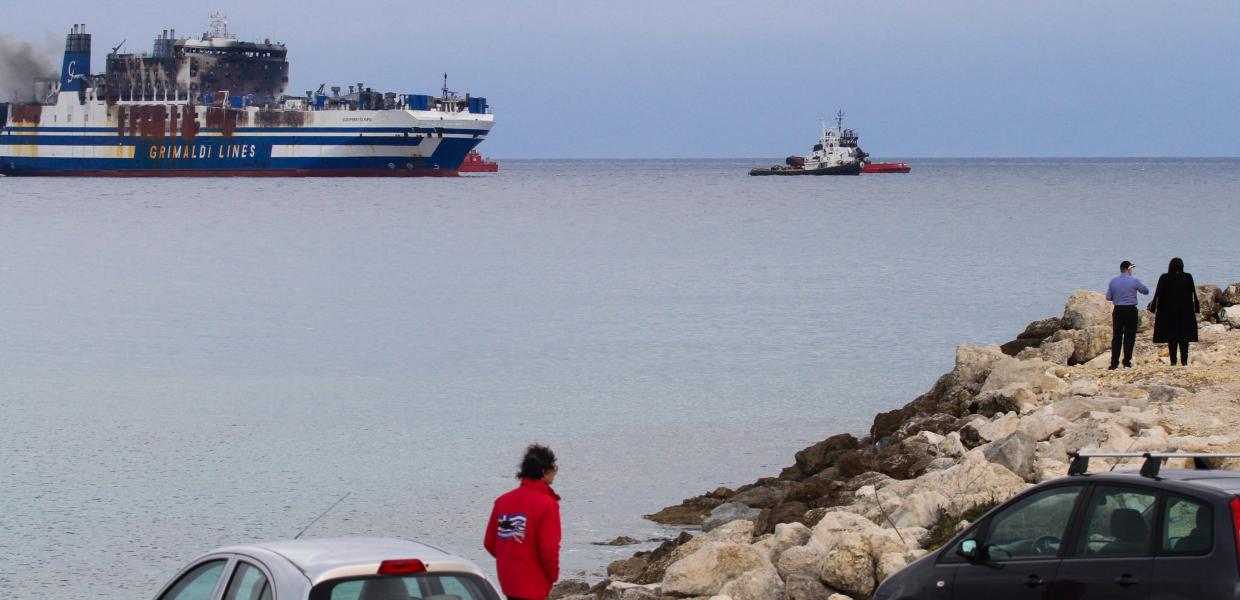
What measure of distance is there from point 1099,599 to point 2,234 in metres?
68.8

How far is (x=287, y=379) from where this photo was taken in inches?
1037

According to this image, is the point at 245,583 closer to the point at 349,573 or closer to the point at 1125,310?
the point at 349,573

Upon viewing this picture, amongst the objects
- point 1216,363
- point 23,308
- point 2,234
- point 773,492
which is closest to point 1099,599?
point 773,492

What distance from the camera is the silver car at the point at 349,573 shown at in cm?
534

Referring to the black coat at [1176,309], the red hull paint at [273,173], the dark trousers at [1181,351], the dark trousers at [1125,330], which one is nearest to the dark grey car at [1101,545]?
the black coat at [1176,309]

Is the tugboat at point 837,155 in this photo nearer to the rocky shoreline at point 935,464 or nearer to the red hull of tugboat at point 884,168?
the red hull of tugboat at point 884,168

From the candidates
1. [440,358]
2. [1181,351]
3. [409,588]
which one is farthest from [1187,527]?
[440,358]

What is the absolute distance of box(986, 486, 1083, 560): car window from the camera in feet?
23.0

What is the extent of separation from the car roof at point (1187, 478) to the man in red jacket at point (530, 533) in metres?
2.28

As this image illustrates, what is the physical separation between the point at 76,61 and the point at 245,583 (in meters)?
125

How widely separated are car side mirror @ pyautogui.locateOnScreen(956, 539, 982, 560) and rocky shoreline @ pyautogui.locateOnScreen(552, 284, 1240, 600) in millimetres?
1774

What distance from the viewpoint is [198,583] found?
6.14 metres

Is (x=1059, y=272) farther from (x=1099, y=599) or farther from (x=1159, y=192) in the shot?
(x=1159, y=192)

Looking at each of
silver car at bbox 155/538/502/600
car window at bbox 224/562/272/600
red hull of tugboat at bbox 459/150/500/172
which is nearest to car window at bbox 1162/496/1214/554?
silver car at bbox 155/538/502/600
